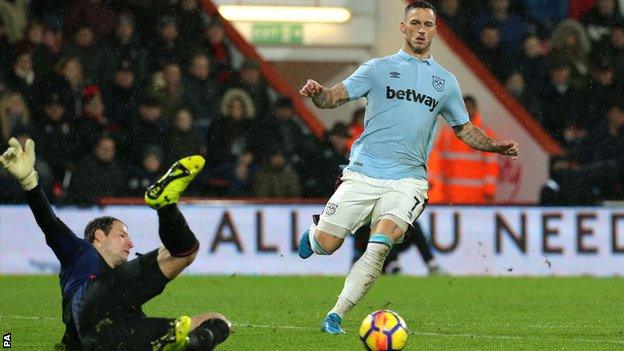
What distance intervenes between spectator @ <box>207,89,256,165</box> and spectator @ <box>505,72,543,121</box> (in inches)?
153

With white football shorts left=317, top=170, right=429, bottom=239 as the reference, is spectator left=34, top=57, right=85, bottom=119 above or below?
below

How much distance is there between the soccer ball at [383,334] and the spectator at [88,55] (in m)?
10.00

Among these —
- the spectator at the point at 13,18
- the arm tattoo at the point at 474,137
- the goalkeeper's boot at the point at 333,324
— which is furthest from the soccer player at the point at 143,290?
the spectator at the point at 13,18

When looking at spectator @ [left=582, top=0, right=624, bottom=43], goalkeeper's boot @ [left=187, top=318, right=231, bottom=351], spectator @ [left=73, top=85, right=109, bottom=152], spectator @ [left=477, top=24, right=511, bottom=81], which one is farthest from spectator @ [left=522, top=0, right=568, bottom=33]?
goalkeeper's boot @ [left=187, top=318, right=231, bottom=351]

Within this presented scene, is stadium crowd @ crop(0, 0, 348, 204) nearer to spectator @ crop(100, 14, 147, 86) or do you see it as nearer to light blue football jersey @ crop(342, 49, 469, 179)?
spectator @ crop(100, 14, 147, 86)

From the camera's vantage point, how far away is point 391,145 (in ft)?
32.8

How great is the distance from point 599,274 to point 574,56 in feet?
12.3

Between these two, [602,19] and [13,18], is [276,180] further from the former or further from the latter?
[602,19]

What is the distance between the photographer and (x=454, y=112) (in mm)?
10289

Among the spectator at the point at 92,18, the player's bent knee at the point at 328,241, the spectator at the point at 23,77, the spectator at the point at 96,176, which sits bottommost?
the spectator at the point at 96,176

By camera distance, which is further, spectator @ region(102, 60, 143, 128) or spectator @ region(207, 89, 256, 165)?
spectator @ region(207, 89, 256, 165)

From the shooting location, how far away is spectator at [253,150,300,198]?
17391 millimetres

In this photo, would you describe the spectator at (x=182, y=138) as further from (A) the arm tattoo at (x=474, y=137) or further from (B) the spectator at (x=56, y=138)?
(A) the arm tattoo at (x=474, y=137)

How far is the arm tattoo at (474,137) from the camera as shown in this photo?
10180 millimetres
